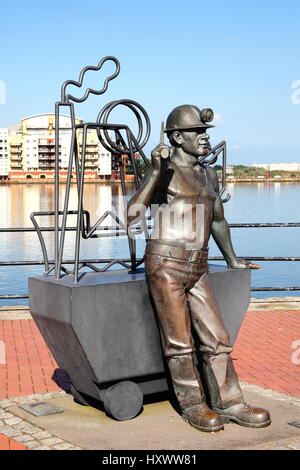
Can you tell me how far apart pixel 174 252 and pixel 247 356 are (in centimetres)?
268

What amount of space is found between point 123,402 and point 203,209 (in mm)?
1386

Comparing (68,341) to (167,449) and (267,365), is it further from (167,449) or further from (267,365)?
(267,365)

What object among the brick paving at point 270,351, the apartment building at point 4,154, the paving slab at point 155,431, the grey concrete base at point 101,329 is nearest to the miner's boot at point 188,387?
the paving slab at point 155,431

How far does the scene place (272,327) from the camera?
8672 mm

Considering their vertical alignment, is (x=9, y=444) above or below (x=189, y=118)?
below

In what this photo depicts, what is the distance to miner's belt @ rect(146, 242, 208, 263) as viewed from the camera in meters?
4.99

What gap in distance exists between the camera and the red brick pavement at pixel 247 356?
6.27 meters

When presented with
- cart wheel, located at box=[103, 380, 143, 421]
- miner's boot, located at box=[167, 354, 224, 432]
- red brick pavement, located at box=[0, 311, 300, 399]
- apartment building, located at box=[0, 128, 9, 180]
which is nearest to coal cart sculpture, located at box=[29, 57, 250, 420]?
cart wheel, located at box=[103, 380, 143, 421]

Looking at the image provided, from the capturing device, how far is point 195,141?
5141 millimetres

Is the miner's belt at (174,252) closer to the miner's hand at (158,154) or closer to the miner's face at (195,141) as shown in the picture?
the miner's hand at (158,154)

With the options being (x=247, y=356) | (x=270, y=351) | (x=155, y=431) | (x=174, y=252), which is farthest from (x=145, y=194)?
(x=270, y=351)

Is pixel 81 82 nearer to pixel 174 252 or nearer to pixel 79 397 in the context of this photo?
pixel 174 252

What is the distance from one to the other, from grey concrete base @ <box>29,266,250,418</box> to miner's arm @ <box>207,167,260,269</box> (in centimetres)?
65

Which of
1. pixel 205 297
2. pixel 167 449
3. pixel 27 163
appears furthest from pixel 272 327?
pixel 27 163
